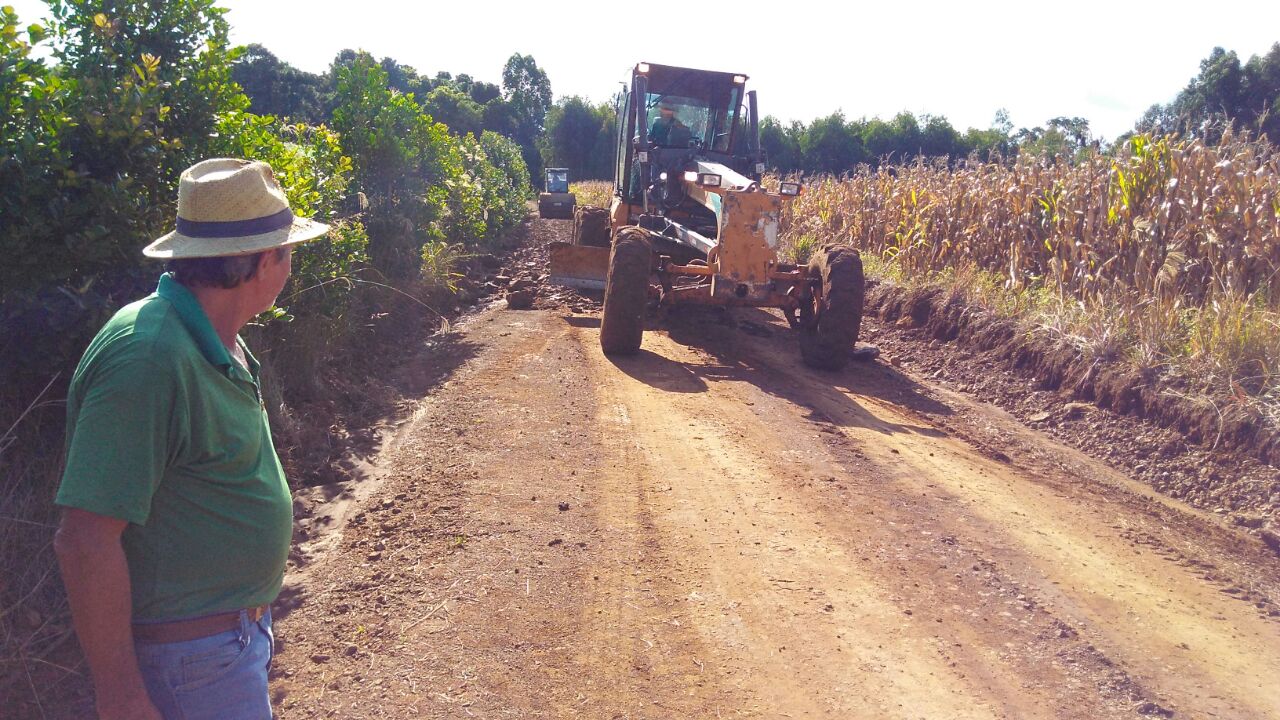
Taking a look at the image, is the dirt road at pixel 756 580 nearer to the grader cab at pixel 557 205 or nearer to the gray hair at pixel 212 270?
the gray hair at pixel 212 270

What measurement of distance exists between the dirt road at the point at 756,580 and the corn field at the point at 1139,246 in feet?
5.50

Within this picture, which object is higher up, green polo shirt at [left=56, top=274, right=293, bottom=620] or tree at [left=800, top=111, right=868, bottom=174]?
tree at [left=800, top=111, right=868, bottom=174]

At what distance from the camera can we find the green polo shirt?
1804 mm

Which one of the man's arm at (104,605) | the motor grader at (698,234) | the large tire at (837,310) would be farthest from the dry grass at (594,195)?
the man's arm at (104,605)

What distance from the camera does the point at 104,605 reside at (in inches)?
72.7

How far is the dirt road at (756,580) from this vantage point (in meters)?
3.60

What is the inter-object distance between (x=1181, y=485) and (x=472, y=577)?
17.4ft

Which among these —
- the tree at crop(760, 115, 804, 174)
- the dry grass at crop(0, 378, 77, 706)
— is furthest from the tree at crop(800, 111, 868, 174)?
the dry grass at crop(0, 378, 77, 706)

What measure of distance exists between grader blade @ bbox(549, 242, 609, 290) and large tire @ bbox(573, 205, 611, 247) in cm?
174

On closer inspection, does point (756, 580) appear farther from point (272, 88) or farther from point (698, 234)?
point (272, 88)

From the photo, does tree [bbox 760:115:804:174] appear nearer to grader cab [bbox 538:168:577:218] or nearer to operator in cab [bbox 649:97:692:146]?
grader cab [bbox 538:168:577:218]

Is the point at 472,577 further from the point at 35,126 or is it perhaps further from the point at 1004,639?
the point at 35,126

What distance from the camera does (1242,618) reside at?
14.6 feet

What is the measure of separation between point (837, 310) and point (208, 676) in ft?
25.2
